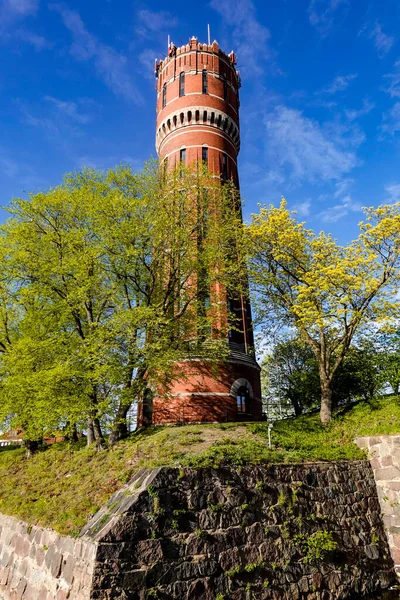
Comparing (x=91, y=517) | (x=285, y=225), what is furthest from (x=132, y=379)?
(x=285, y=225)

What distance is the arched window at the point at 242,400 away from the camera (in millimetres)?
23547

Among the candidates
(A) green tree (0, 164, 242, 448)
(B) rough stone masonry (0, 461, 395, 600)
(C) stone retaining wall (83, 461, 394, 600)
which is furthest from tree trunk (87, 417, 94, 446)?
(C) stone retaining wall (83, 461, 394, 600)

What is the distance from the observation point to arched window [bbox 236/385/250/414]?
23.5 meters

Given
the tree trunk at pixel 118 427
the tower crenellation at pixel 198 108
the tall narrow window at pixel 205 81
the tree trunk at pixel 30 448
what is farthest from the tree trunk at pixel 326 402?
the tall narrow window at pixel 205 81

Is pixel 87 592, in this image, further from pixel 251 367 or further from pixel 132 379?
pixel 251 367

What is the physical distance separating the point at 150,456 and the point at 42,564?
3.50 meters

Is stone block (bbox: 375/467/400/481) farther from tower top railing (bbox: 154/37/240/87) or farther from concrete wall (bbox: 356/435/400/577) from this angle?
tower top railing (bbox: 154/37/240/87)

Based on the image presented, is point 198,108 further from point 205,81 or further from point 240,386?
point 240,386

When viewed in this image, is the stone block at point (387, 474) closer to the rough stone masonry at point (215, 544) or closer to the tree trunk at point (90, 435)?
the rough stone masonry at point (215, 544)

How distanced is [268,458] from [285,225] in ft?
38.5

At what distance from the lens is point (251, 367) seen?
24938 millimetres

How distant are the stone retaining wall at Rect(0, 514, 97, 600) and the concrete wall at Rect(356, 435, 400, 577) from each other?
9.26 m

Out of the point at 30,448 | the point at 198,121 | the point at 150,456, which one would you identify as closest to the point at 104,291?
the point at 150,456

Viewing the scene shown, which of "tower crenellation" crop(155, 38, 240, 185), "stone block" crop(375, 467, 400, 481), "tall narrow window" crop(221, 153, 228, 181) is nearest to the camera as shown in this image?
"stone block" crop(375, 467, 400, 481)
